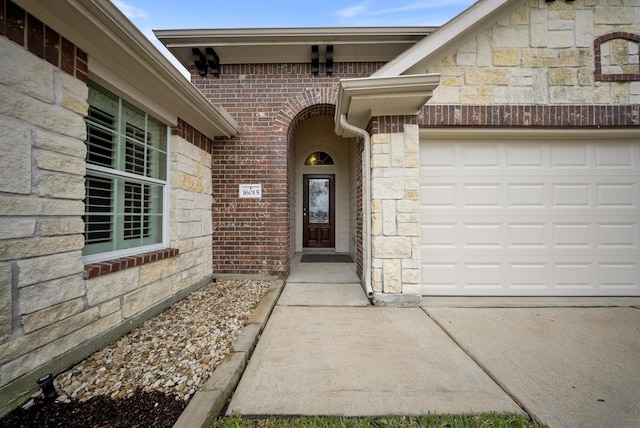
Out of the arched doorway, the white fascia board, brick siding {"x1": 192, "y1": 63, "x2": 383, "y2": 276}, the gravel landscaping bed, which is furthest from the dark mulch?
the arched doorway

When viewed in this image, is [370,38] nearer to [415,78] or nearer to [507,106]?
[415,78]

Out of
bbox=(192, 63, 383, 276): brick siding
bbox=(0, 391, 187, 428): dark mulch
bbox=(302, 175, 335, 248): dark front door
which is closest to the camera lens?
bbox=(0, 391, 187, 428): dark mulch

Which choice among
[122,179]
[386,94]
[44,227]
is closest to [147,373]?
[44,227]

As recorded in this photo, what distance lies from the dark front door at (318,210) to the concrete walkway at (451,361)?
382 cm

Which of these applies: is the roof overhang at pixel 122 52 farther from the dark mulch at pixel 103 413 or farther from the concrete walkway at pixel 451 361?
the concrete walkway at pixel 451 361

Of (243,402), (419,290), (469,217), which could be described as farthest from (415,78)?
(243,402)

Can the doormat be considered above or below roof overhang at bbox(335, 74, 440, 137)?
below

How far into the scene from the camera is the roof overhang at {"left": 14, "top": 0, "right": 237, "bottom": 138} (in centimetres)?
171

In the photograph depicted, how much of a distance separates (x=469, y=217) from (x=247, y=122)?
373 cm

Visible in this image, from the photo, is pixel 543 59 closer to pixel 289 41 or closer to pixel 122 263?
pixel 289 41

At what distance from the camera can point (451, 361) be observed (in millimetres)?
1942

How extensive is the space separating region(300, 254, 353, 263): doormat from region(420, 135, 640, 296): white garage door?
250 cm

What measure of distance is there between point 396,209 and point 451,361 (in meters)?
1.64

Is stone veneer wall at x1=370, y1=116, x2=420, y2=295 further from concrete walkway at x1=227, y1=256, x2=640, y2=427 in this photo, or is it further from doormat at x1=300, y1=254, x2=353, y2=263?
doormat at x1=300, y1=254, x2=353, y2=263
